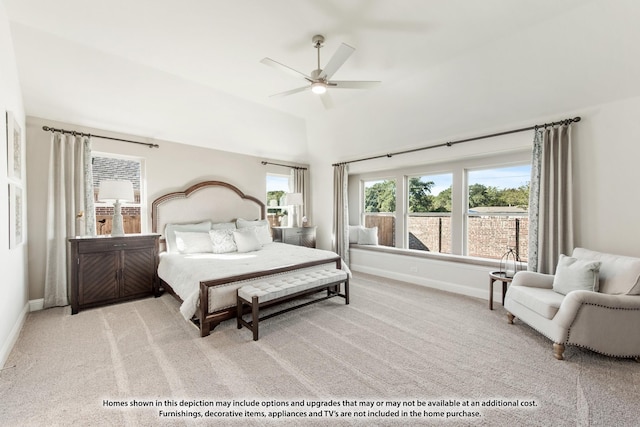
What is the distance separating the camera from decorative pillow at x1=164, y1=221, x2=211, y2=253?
4266 mm

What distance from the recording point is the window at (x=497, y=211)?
13.1 ft

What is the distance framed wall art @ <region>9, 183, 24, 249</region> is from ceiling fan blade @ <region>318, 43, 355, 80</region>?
326cm

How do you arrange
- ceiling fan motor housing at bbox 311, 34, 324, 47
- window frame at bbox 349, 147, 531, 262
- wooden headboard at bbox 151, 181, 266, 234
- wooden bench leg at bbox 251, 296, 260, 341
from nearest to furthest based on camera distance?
wooden bench leg at bbox 251, 296, 260, 341 → ceiling fan motor housing at bbox 311, 34, 324, 47 → window frame at bbox 349, 147, 531, 262 → wooden headboard at bbox 151, 181, 266, 234

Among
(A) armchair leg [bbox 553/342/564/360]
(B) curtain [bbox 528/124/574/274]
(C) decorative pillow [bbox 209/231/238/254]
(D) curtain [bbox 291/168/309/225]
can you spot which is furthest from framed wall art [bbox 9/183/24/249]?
(B) curtain [bbox 528/124/574/274]

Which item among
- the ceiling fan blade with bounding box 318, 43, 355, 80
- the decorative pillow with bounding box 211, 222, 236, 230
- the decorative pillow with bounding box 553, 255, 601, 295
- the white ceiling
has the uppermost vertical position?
the white ceiling

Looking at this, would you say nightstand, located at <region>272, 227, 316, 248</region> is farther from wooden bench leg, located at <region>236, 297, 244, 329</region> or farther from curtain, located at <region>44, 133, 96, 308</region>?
curtain, located at <region>44, 133, 96, 308</region>

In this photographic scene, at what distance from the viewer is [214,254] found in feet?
13.4

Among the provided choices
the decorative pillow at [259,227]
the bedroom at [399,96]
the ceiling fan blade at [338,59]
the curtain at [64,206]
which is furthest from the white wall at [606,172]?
the curtain at [64,206]

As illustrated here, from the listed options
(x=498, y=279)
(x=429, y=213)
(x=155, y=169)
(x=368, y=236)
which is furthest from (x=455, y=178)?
(x=155, y=169)

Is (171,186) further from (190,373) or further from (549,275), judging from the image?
(549,275)

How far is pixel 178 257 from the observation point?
12.2 feet

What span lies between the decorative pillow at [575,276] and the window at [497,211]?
102 centimetres

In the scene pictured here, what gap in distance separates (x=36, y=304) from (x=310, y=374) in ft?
12.6

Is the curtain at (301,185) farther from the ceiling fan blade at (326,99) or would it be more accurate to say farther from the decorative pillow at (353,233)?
the ceiling fan blade at (326,99)
